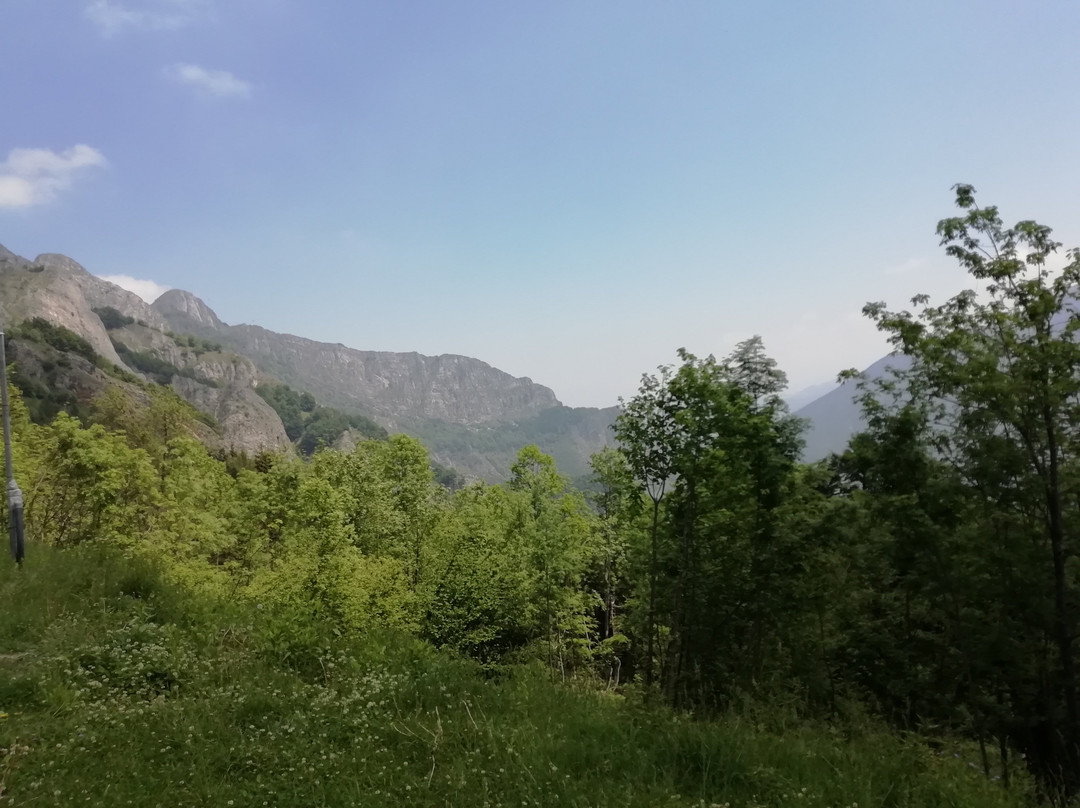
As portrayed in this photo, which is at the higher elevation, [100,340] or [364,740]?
[100,340]

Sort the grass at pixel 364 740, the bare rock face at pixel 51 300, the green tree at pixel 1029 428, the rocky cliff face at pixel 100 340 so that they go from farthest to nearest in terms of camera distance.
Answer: the bare rock face at pixel 51 300
the rocky cliff face at pixel 100 340
the green tree at pixel 1029 428
the grass at pixel 364 740

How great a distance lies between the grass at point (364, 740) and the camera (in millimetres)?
4699

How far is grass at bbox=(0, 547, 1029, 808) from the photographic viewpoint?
470 centimetres

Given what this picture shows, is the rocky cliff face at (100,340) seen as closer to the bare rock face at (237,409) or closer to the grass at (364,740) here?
the bare rock face at (237,409)

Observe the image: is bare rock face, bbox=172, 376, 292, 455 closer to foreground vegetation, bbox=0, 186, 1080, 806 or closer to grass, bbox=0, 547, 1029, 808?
foreground vegetation, bbox=0, 186, 1080, 806

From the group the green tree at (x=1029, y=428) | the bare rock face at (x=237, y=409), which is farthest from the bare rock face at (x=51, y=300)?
the green tree at (x=1029, y=428)

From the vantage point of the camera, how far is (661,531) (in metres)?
16.5

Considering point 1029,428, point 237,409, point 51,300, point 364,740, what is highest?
point 51,300

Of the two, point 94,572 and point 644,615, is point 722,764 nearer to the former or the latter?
point 94,572

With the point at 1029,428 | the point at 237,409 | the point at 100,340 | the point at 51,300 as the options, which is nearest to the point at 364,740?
the point at 1029,428

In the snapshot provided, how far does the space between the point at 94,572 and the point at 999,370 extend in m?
15.3

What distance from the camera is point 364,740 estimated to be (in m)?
5.59

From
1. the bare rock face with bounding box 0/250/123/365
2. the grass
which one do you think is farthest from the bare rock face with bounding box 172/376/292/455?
the grass

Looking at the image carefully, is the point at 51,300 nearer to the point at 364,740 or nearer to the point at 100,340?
the point at 100,340
